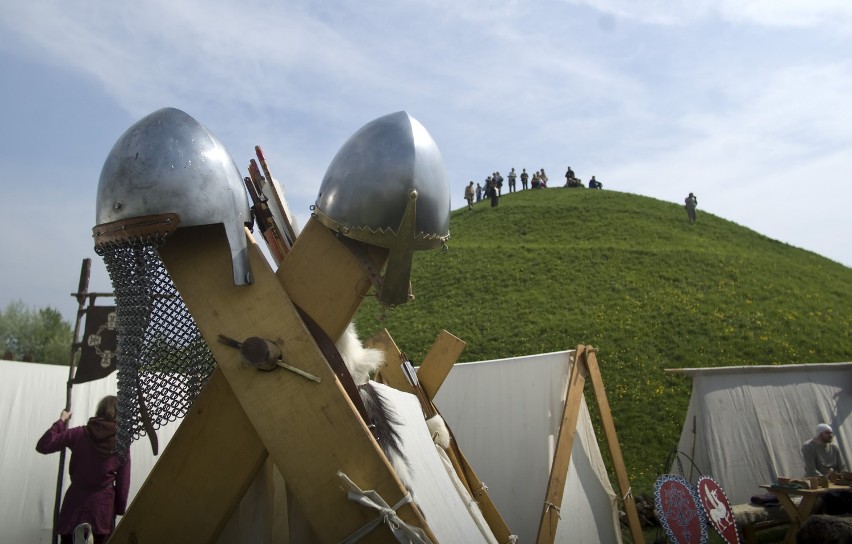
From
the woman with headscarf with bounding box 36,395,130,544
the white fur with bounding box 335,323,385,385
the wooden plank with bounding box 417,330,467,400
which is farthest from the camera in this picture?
the wooden plank with bounding box 417,330,467,400

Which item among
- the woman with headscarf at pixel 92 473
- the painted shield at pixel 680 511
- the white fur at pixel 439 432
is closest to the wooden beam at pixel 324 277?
the white fur at pixel 439 432

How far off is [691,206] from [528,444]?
31.0 m

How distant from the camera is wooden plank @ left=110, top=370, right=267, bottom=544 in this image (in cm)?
244

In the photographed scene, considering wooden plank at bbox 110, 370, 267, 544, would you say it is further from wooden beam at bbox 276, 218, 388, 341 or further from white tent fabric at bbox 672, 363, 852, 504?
white tent fabric at bbox 672, 363, 852, 504

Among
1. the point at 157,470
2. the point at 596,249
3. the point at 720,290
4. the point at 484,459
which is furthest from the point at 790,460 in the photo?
the point at 596,249

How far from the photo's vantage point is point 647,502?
8930 millimetres

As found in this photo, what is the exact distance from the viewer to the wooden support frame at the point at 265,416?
2.27m

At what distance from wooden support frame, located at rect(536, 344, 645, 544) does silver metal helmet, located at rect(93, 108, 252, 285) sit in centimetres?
431

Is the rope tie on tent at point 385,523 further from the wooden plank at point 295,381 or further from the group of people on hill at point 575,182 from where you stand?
the group of people on hill at point 575,182

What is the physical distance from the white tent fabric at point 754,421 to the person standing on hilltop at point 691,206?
26.2m

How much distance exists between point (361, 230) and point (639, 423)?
13.8 meters

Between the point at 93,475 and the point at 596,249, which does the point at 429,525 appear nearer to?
the point at 93,475

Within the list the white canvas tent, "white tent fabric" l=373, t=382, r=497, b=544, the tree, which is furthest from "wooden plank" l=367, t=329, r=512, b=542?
the tree

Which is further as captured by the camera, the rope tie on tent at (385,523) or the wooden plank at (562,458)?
the wooden plank at (562,458)
